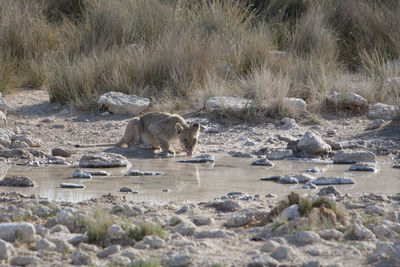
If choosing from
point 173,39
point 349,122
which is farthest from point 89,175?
Answer: point 173,39

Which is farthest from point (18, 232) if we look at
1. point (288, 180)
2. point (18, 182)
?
point (288, 180)

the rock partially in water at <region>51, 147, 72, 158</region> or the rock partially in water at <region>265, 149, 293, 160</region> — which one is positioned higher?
the rock partially in water at <region>265, 149, 293, 160</region>

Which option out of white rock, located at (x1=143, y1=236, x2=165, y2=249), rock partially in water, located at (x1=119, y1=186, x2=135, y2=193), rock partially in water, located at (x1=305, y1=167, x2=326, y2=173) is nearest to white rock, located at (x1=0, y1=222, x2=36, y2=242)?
white rock, located at (x1=143, y1=236, x2=165, y2=249)

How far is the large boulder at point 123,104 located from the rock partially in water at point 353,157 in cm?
405

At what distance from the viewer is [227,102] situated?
12172 millimetres

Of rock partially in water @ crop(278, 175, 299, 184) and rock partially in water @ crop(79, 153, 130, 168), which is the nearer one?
rock partially in water @ crop(278, 175, 299, 184)

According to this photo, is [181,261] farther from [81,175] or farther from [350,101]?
[350,101]

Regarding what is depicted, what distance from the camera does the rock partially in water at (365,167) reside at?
8.78 meters

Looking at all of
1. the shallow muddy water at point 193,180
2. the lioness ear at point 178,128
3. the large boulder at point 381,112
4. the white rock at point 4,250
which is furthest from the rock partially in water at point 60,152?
the large boulder at point 381,112

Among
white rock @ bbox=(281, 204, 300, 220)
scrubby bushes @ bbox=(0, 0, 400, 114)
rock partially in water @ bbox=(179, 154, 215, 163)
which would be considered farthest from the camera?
scrubby bushes @ bbox=(0, 0, 400, 114)

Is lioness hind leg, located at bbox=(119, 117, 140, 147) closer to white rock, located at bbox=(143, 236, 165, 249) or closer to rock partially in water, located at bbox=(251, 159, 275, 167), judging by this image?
rock partially in water, located at bbox=(251, 159, 275, 167)

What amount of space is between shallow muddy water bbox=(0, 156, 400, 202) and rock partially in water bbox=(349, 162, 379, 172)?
10 cm

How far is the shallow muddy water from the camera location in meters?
7.30

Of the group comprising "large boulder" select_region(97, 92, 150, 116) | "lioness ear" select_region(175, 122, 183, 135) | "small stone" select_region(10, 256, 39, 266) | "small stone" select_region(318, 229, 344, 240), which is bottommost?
"large boulder" select_region(97, 92, 150, 116)
